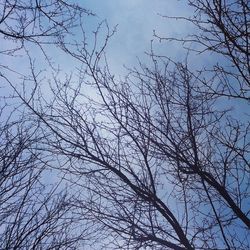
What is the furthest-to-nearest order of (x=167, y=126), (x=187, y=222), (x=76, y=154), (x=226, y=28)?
(x=76, y=154), (x=167, y=126), (x=187, y=222), (x=226, y=28)

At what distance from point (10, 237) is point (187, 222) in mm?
2634

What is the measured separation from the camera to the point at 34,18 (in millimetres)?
3508

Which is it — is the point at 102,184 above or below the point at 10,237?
above

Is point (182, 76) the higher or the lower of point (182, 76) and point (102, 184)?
the higher

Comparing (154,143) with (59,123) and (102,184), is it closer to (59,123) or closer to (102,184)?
(102,184)

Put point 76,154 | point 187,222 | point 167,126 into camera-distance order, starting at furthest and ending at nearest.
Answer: point 76,154 < point 167,126 < point 187,222

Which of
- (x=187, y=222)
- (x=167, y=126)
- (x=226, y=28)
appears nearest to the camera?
(x=226, y=28)

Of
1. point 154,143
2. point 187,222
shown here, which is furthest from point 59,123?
point 187,222

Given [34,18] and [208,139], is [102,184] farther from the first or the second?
[34,18]

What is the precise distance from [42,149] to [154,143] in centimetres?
157

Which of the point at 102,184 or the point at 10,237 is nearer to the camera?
the point at 102,184

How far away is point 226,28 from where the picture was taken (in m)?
3.31

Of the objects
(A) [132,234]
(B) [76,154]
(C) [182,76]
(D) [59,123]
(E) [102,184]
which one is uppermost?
(C) [182,76]

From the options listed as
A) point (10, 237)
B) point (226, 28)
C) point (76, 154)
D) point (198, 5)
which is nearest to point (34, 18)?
point (198, 5)
